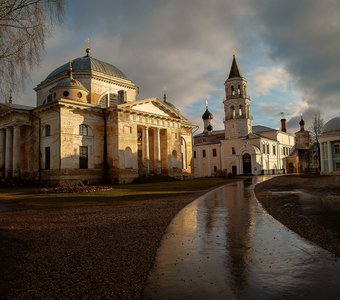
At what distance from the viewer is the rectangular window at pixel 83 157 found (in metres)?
36.4

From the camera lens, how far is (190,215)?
444 inches

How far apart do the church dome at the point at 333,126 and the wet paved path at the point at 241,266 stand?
46.8 metres

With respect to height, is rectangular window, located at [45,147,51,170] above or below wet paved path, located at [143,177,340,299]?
above

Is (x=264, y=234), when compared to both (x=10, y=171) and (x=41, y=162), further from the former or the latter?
(x=10, y=171)

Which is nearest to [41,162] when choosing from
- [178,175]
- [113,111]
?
[113,111]

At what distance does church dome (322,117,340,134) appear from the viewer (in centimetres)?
4888

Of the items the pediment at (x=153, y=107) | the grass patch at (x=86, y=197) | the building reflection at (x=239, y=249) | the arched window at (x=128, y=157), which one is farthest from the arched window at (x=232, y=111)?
the building reflection at (x=239, y=249)

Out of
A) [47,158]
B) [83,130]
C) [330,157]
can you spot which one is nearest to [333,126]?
[330,157]

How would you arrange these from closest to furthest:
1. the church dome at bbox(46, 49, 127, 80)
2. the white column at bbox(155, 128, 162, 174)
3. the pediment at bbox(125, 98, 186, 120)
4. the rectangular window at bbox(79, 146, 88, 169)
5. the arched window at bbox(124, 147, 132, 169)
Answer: the rectangular window at bbox(79, 146, 88, 169) → the arched window at bbox(124, 147, 132, 169) → the pediment at bbox(125, 98, 186, 120) → the white column at bbox(155, 128, 162, 174) → the church dome at bbox(46, 49, 127, 80)

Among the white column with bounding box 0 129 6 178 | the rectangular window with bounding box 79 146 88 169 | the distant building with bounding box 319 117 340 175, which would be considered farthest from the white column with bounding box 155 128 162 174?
the distant building with bounding box 319 117 340 175

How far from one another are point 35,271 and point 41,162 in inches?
1348

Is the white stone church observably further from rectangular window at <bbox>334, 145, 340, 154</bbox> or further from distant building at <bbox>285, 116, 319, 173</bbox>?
rectangular window at <bbox>334, 145, 340, 154</bbox>

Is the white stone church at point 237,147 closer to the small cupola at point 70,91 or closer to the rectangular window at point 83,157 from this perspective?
the rectangular window at point 83,157

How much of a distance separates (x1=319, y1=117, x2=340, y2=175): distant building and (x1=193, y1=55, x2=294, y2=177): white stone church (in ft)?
53.6
